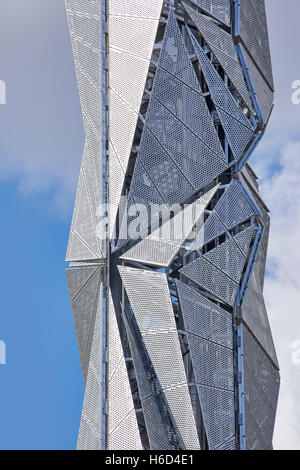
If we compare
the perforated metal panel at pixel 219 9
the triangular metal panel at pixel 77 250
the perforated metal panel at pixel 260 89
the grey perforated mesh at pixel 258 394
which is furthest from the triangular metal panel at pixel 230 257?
the perforated metal panel at pixel 219 9

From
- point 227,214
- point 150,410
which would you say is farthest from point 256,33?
point 150,410

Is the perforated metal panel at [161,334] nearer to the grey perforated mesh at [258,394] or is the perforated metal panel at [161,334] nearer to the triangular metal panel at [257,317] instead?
the grey perforated mesh at [258,394]

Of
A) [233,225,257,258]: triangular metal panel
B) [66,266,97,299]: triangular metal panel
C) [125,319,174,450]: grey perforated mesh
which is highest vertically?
[233,225,257,258]: triangular metal panel

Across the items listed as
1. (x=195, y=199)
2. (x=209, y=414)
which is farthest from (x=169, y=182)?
(x=209, y=414)

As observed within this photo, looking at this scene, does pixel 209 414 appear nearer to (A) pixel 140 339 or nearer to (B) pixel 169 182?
(A) pixel 140 339

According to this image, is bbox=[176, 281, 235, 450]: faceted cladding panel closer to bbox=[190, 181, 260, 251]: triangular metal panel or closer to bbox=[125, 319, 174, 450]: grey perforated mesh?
bbox=[125, 319, 174, 450]: grey perforated mesh

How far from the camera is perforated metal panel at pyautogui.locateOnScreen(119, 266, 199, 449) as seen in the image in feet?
90.8

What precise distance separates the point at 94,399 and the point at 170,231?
584 centimetres

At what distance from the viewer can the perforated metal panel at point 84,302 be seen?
29734 millimetres

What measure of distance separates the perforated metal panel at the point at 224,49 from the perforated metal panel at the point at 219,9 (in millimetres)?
336

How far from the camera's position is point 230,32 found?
102 ft

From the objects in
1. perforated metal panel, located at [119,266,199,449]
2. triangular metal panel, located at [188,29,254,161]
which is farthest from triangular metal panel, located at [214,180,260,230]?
perforated metal panel, located at [119,266,199,449]

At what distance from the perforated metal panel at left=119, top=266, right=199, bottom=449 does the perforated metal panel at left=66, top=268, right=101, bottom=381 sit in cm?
165

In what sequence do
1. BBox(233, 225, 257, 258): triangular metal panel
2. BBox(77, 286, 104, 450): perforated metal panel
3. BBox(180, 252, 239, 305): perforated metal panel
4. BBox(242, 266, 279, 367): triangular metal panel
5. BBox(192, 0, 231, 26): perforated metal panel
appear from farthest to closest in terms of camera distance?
BBox(192, 0, 231, 26): perforated metal panel → BBox(242, 266, 279, 367): triangular metal panel → BBox(233, 225, 257, 258): triangular metal panel → BBox(180, 252, 239, 305): perforated metal panel → BBox(77, 286, 104, 450): perforated metal panel
